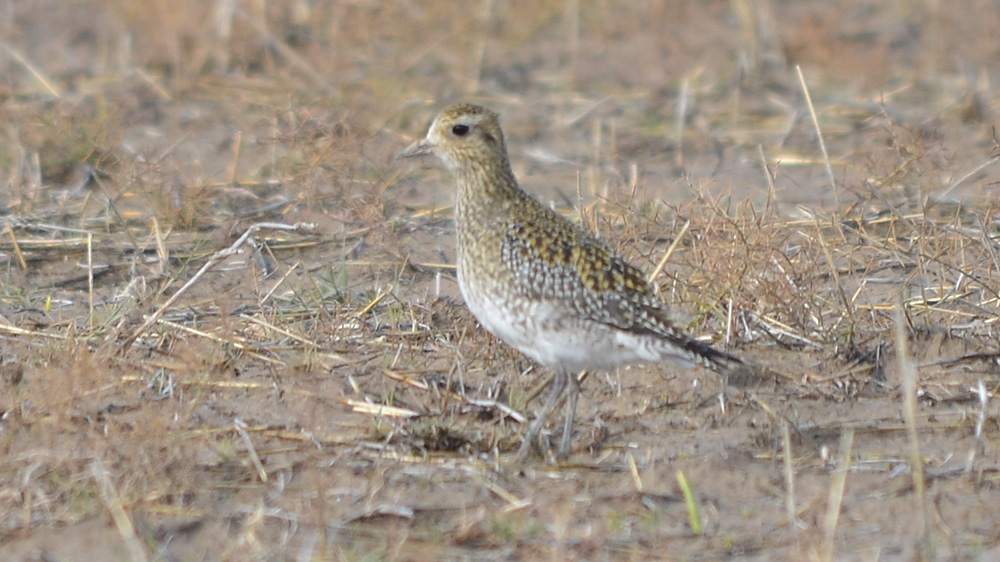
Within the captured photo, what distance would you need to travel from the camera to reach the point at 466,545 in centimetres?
404

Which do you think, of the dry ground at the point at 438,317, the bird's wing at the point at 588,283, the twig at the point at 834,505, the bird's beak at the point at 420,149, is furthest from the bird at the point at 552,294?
the twig at the point at 834,505

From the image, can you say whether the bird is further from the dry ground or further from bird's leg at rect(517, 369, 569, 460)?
the dry ground

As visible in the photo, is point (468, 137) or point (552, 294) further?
point (468, 137)

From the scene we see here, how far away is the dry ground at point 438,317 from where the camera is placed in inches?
164

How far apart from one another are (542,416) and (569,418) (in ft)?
0.37

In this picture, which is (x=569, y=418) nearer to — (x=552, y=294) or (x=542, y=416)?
(x=542, y=416)

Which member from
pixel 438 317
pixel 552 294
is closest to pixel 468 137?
pixel 552 294

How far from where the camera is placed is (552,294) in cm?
470

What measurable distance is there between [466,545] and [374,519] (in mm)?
324

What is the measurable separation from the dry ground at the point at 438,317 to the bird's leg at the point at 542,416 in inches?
3.7

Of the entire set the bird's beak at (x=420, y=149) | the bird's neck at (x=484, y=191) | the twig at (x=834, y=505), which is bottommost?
the twig at (x=834, y=505)

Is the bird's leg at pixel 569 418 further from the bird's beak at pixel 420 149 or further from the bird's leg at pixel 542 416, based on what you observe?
the bird's beak at pixel 420 149

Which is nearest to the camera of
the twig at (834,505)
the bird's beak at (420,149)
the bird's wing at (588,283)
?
the twig at (834,505)

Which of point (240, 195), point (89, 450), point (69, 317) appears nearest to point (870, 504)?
point (89, 450)
